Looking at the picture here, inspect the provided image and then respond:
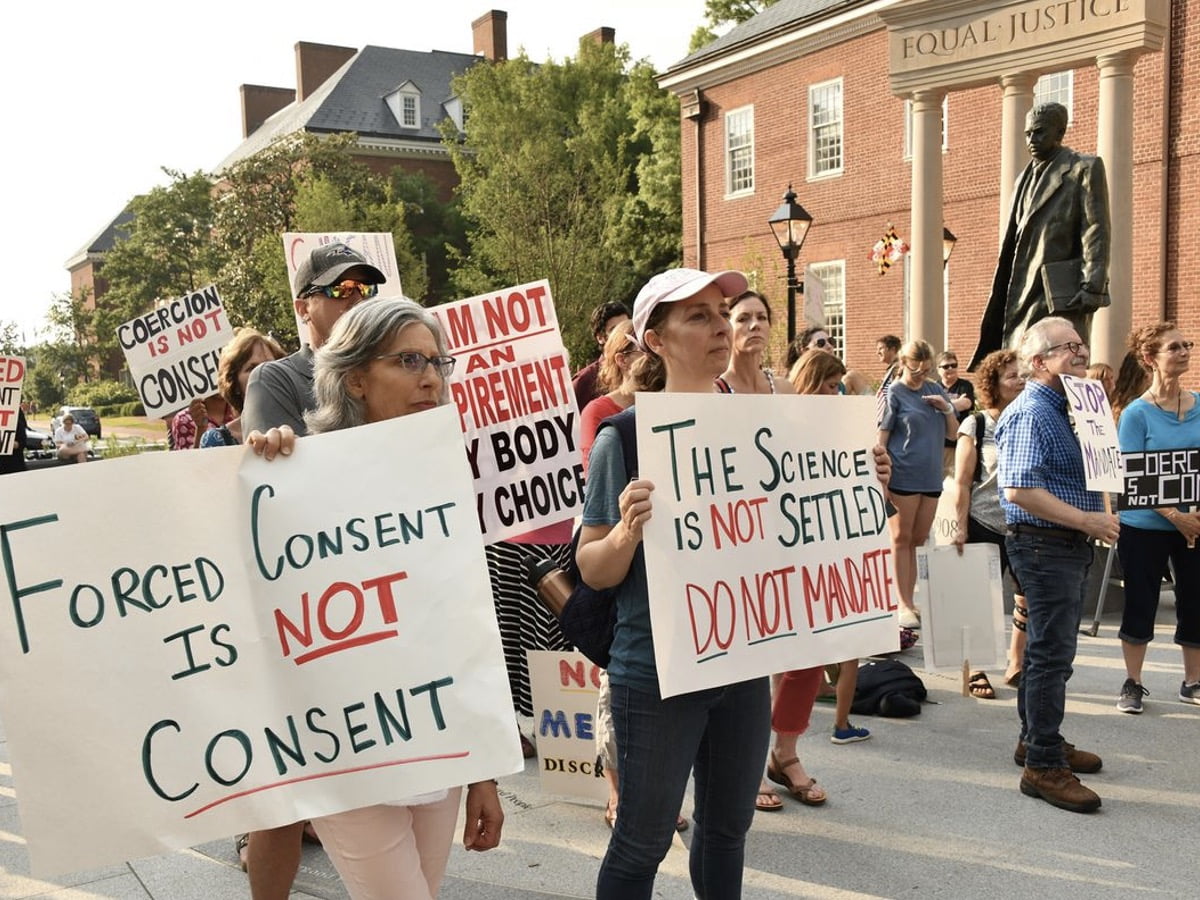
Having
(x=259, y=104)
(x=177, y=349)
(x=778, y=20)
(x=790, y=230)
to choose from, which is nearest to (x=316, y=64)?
(x=259, y=104)

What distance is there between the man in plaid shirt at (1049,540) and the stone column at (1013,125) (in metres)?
5.75

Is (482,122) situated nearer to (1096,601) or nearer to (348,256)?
(1096,601)

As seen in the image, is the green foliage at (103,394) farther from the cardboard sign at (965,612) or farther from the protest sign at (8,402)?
the cardboard sign at (965,612)

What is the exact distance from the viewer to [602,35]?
46312mm

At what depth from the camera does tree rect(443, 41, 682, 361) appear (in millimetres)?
33375

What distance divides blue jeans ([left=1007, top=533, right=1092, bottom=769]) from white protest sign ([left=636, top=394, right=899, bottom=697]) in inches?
55.4

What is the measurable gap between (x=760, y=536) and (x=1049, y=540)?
2006 mm

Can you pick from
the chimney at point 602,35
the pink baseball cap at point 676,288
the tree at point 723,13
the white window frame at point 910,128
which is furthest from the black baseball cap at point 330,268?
the chimney at point 602,35

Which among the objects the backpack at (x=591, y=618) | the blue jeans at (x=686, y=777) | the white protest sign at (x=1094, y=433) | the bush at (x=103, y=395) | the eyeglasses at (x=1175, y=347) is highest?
the eyeglasses at (x=1175, y=347)

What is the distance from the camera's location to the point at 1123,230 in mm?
11344

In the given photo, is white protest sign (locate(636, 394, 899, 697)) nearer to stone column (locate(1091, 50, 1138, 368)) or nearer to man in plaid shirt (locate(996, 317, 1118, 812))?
man in plaid shirt (locate(996, 317, 1118, 812))

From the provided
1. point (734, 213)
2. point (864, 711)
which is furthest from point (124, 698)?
point (734, 213)

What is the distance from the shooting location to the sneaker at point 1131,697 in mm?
5535

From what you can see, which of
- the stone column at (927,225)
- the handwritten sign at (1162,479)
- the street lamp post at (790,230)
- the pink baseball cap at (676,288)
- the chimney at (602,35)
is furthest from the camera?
the chimney at (602,35)
